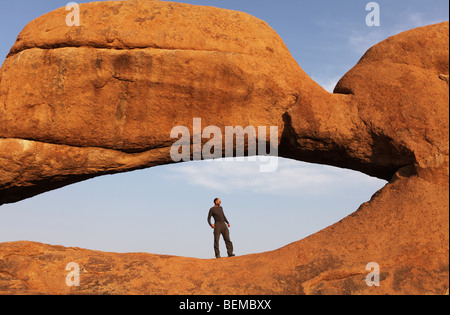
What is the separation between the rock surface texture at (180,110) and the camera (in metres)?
7.08

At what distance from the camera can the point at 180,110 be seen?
25.0 ft

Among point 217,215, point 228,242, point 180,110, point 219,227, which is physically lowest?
point 228,242

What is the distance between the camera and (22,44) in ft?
26.3

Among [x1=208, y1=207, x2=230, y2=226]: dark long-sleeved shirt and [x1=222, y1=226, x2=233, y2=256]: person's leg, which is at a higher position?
[x1=208, y1=207, x2=230, y2=226]: dark long-sleeved shirt

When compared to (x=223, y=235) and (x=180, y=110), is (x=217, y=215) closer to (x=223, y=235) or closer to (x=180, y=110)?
(x=223, y=235)

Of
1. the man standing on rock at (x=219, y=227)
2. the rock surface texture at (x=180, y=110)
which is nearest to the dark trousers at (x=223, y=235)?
the man standing on rock at (x=219, y=227)

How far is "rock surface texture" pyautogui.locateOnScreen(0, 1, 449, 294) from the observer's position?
23.2 ft

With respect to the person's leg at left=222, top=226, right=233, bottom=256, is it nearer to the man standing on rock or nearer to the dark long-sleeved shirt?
the man standing on rock

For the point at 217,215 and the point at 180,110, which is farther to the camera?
the point at 217,215

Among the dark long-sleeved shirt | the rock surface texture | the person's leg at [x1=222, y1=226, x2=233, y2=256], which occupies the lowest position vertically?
the person's leg at [x1=222, y1=226, x2=233, y2=256]

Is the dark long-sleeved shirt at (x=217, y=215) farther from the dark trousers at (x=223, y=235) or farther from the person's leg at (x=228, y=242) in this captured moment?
the person's leg at (x=228, y=242)

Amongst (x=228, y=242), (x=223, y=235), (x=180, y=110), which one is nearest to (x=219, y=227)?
(x=223, y=235)

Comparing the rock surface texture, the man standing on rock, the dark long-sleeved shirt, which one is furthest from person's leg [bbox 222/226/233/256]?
the rock surface texture

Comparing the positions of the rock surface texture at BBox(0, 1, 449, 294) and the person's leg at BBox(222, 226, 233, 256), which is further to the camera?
the person's leg at BBox(222, 226, 233, 256)
